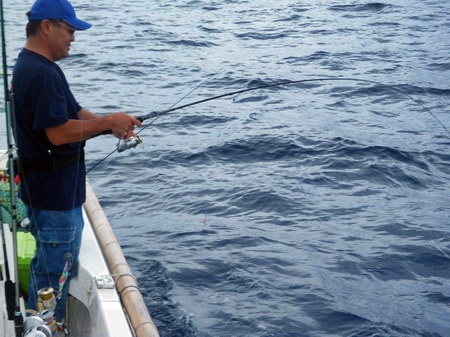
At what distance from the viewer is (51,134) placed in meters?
3.55

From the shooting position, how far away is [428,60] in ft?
41.1

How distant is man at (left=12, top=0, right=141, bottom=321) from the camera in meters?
3.52

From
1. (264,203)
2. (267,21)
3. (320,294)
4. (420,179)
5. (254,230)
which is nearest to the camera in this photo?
(320,294)

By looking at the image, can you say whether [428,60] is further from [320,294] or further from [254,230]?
[320,294]

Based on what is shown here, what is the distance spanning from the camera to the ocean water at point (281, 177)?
5543mm

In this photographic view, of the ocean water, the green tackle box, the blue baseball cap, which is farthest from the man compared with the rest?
the ocean water

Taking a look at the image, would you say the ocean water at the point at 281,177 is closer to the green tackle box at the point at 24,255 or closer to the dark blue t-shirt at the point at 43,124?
the green tackle box at the point at 24,255

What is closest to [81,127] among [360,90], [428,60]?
[360,90]

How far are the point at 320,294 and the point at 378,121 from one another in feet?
14.4

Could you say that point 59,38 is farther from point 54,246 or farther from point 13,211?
point 54,246

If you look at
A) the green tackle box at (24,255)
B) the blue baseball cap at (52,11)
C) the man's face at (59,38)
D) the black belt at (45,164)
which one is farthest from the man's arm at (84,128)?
the green tackle box at (24,255)

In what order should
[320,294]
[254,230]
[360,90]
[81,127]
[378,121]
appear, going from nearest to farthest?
[81,127] → [320,294] → [254,230] → [378,121] → [360,90]

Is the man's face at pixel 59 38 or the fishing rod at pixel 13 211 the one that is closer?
the fishing rod at pixel 13 211

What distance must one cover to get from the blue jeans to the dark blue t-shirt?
53 mm
